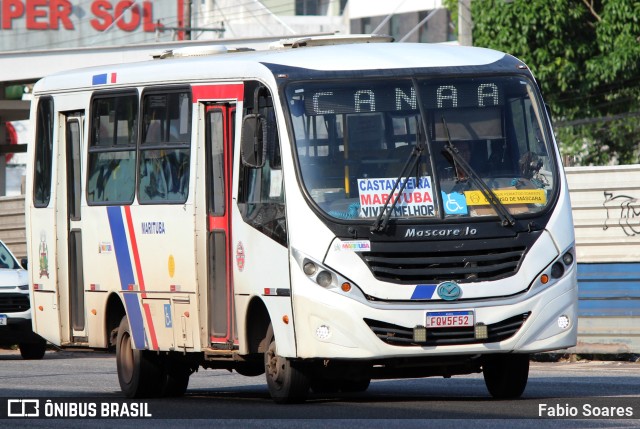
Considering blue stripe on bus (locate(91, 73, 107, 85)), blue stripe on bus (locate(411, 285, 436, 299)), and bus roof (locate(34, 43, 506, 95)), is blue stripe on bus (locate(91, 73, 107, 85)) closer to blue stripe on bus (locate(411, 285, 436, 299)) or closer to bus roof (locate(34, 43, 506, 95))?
bus roof (locate(34, 43, 506, 95))

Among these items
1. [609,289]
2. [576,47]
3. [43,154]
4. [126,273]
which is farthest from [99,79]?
[576,47]

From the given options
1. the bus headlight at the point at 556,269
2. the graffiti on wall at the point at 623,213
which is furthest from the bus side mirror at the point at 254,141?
the graffiti on wall at the point at 623,213

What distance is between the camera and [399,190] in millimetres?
12773

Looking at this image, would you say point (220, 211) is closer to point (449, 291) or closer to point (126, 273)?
point (126, 273)

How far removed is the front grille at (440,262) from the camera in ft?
41.0

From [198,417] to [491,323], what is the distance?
7.75ft

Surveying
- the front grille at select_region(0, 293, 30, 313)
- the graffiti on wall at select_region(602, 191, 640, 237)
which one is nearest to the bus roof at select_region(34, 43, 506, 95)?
the graffiti on wall at select_region(602, 191, 640, 237)

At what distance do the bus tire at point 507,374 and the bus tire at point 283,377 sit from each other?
149 cm

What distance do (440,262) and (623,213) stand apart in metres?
9.09

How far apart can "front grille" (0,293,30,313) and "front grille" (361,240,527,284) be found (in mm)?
12888

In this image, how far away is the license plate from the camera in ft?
40.8

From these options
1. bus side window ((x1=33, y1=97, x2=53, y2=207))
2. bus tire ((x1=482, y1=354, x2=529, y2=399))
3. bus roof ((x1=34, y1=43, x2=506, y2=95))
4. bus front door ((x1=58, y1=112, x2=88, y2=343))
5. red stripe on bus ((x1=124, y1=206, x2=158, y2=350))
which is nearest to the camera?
bus tire ((x1=482, y1=354, x2=529, y2=399))

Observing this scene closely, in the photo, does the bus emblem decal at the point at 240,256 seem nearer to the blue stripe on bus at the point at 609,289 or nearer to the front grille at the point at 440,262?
the front grille at the point at 440,262

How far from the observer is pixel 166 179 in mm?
14812
